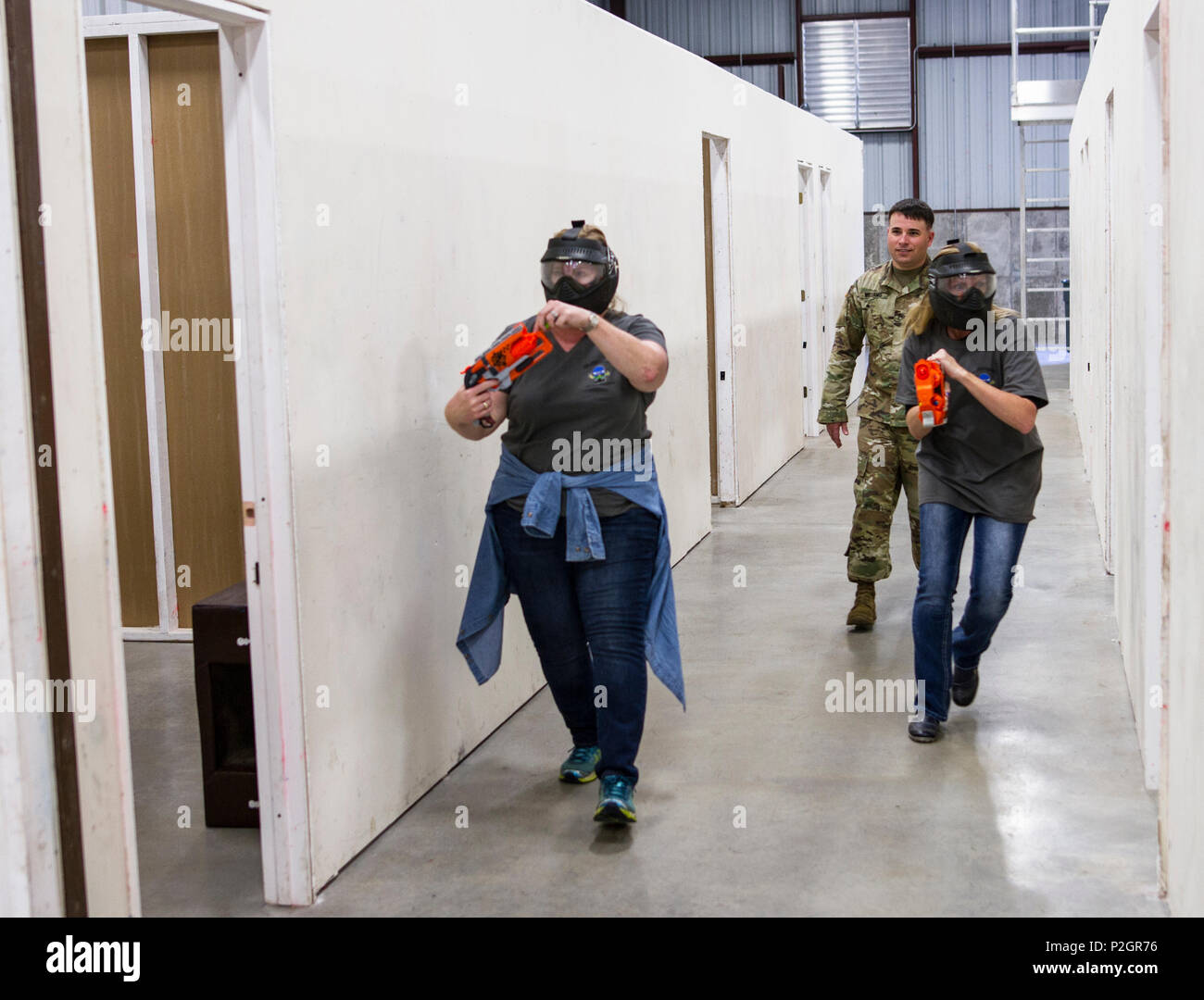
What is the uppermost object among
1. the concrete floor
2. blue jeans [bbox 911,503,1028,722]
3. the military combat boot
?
blue jeans [bbox 911,503,1028,722]

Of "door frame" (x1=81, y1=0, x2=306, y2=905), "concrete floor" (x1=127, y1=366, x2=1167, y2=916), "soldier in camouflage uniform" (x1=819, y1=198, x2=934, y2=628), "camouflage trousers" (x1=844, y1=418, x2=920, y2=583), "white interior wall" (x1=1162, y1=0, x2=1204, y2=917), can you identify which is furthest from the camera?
"camouflage trousers" (x1=844, y1=418, x2=920, y2=583)

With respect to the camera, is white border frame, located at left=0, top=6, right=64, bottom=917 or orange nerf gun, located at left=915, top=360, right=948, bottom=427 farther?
orange nerf gun, located at left=915, top=360, right=948, bottom=427

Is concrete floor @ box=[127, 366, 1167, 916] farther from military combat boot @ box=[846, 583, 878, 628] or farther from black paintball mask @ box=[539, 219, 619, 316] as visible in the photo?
black paintball mask @ box=[539, 219, 619, 316]

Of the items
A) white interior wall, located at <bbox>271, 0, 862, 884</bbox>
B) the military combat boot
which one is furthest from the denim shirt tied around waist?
the military combat boot

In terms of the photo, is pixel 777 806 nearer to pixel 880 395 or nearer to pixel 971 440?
pixel 971 440

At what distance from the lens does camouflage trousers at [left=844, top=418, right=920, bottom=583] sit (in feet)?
19.0

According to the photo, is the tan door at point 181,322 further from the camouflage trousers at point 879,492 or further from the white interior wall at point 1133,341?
the white interior wall at point 1133,341

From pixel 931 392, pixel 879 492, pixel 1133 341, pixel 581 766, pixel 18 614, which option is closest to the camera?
pixel 18 614

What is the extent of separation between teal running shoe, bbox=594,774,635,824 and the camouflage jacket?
2.31 m

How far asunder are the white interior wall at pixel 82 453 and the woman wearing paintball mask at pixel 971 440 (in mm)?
2520

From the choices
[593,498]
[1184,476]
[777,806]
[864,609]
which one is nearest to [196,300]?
[593,498]

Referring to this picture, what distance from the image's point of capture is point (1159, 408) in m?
4.04

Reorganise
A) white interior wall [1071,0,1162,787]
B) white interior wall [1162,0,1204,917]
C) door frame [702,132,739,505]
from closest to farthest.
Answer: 1. white interior wall [1162,0,1204,917]
2. white interior wall [1071,0,1162,787]
3. door frame [702,132,739,505]

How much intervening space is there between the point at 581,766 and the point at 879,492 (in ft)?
7.12
